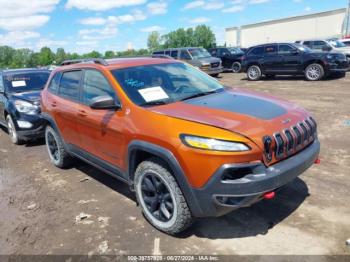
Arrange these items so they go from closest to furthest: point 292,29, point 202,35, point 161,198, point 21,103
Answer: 1. point 161,198
2. point 21,103
3. point 292,29
4. point 202,35

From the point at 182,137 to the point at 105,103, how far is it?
1091 mm

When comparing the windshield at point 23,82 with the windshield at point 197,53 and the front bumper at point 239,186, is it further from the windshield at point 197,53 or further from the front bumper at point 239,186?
the windshield at point 197,53

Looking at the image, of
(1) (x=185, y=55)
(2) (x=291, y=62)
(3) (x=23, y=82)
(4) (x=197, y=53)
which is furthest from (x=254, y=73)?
(3) (x=23, y=82)

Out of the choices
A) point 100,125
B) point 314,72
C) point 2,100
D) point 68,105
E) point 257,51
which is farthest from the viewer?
point 257,51

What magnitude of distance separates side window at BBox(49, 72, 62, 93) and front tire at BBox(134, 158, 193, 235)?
2626 millimetres

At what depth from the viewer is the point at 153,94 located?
145 inches

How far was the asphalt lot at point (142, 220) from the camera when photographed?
322 centimetres

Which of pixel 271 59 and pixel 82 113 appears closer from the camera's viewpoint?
pixel 82 113

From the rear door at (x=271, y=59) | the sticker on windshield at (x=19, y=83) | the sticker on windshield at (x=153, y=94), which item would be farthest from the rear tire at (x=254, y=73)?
the sticker on windshield at (x=153, y=94)

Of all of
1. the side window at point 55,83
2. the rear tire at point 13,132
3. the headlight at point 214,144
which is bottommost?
the rear tire at point 13,132

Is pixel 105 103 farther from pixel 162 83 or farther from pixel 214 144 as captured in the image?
pixel 214 144

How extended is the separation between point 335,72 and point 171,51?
30.1ft

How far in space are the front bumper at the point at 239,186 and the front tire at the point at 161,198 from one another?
266 mm

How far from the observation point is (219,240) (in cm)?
331
